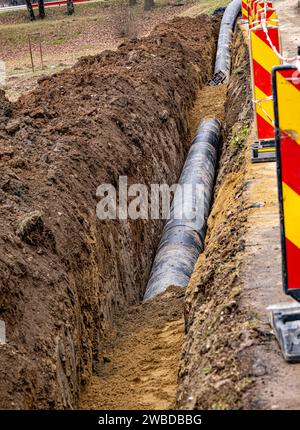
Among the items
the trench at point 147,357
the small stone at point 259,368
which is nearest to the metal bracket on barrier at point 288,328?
the small stone at point 259,368

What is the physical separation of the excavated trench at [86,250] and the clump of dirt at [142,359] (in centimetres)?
2

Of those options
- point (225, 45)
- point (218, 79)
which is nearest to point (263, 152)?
point (218, 79)

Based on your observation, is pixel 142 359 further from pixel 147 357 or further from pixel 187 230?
pixel 187 230

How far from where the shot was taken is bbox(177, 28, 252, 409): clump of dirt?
4.60 metres

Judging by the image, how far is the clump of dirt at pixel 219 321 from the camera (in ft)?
15.1

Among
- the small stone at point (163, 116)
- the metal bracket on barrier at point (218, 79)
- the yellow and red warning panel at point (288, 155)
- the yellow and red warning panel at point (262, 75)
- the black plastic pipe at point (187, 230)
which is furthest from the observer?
the metal bracket on barrier at point (218, 79)

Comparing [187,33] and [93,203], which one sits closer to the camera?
[93,203]

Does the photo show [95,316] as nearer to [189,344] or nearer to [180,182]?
[189,344]

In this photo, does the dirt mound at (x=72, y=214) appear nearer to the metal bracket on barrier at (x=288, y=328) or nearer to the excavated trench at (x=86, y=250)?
the excavated trench at (x=86, y=250)

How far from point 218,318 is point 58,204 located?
11.4 feet

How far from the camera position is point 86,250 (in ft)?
28.6

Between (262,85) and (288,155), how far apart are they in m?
4.28
